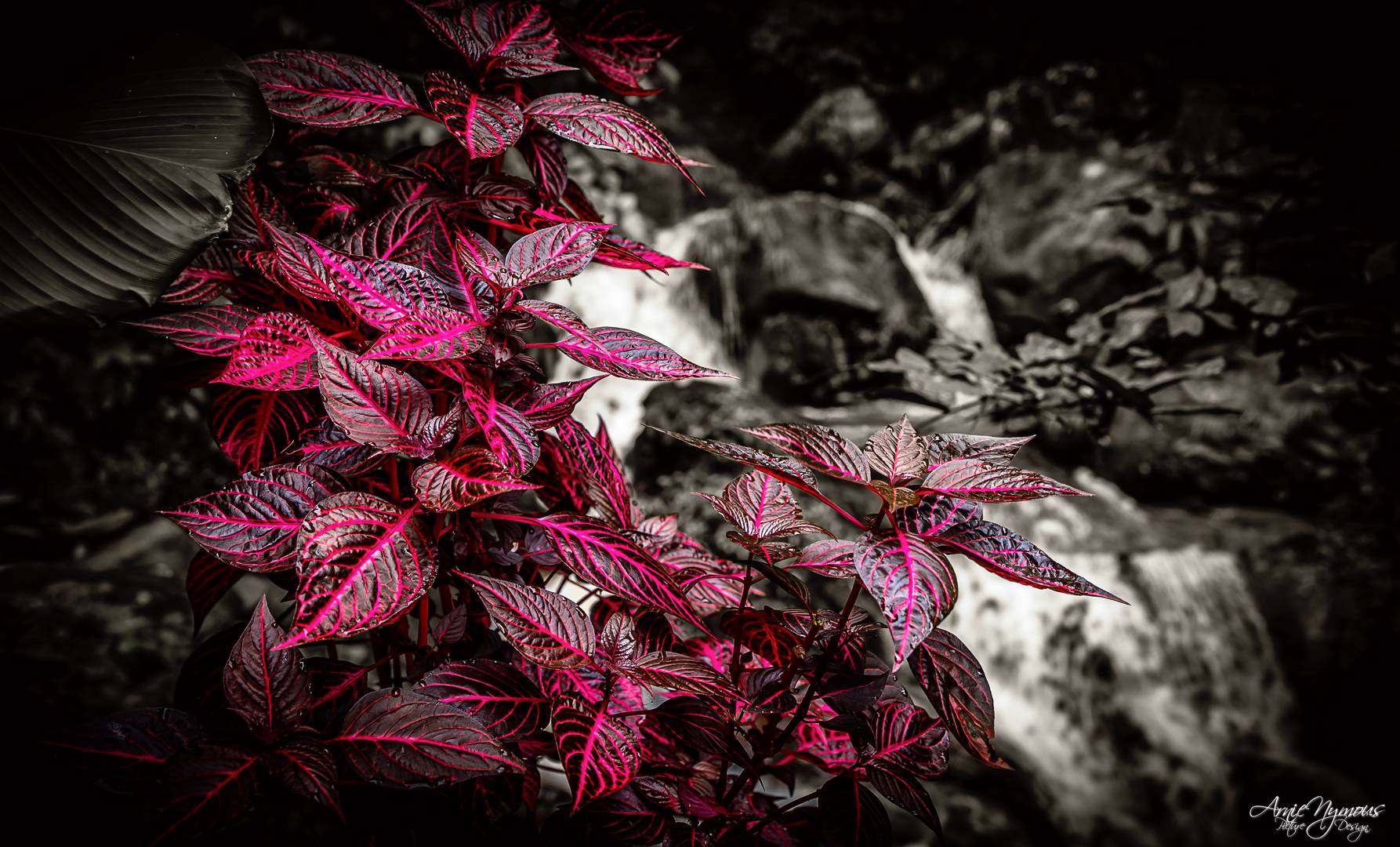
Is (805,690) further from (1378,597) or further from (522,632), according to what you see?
(1378,597)

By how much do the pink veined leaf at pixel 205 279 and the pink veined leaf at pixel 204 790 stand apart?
1.23 ft

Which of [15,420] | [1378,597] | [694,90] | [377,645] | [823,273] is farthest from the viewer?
[694,90]

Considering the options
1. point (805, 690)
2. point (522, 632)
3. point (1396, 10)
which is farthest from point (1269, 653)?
point (522, 632)

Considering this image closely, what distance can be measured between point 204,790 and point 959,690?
508mm

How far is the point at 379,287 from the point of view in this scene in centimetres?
51

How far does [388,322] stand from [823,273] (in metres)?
3.10

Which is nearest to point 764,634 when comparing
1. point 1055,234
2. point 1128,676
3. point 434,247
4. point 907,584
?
point 907,584

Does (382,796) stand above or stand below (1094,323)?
below

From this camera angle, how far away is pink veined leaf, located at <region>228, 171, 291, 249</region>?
594mm

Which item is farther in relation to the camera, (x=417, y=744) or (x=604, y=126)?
(x=604, y=126)

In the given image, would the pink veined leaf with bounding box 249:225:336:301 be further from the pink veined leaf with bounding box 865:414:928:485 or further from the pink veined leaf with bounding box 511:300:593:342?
the pink veined leaf with bounding box 865:414:928:485

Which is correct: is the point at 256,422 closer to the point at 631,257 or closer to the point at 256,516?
the point at 256,516

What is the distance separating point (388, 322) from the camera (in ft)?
1.62

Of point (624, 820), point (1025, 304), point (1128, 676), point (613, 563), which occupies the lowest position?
point (1128, 676)
